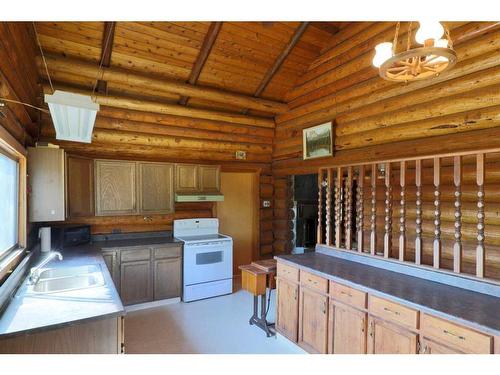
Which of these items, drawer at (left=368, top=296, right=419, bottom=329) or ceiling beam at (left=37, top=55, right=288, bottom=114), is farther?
ceiling beam at (left=37, top=55, right=288, bottom=114)

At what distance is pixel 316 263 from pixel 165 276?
241cm

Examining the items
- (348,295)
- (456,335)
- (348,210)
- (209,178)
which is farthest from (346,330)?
(209,178)

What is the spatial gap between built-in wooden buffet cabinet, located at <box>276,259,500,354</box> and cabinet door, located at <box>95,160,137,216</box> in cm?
248

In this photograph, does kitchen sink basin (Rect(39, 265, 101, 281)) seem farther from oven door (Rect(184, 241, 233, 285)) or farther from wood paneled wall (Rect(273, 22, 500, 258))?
wood paneled wall (Rect(273, 22, 500, 258))

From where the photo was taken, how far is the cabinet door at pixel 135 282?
4125mm

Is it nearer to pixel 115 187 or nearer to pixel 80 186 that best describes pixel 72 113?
pixel 80 186

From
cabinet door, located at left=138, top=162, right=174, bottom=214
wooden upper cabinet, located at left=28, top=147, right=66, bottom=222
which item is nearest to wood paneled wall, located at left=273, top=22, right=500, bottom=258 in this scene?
cabinet door, located at left=138, top=162, right=174, bottom=214

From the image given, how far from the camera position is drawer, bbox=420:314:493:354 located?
168 centimetres

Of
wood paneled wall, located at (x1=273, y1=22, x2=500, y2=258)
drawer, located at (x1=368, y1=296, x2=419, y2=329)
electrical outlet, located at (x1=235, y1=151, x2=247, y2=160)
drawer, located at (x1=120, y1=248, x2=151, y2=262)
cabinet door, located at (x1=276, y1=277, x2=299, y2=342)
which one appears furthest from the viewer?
electrical outlet, located at (x1=235, y1=151, x2=247, y2=160)

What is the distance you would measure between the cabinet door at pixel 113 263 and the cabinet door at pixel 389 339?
10.7 ft

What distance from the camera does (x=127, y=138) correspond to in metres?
4.57

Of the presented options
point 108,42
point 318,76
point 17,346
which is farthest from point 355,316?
point 108,42

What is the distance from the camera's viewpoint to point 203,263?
4.60 m

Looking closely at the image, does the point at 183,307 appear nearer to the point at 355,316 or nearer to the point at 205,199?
the point at 205,199
